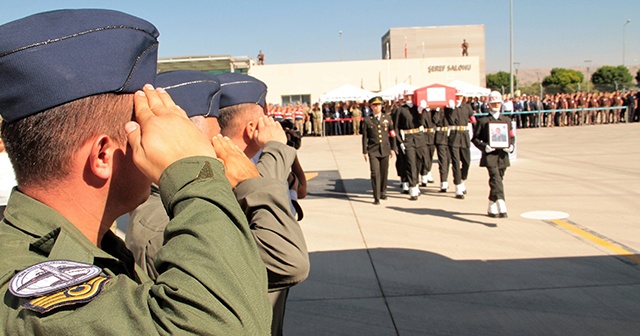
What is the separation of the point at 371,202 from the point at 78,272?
951cm

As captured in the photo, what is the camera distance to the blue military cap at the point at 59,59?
3.71ft

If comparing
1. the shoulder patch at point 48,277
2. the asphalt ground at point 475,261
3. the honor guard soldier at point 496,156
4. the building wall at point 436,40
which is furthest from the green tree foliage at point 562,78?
the shoulder patch at point 48,277

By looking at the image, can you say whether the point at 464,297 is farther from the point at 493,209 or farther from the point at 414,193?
the point at 414,193

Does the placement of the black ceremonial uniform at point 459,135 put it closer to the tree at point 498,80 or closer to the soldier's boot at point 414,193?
the soldier's boot at point 414,193

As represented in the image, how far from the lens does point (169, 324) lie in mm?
957

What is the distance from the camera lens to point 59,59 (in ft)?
3.75

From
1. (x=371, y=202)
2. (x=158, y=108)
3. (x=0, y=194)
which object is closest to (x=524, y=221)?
(x=371, y=202)

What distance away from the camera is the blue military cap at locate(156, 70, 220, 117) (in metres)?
2.32

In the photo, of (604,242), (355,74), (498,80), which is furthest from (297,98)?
(498,80)

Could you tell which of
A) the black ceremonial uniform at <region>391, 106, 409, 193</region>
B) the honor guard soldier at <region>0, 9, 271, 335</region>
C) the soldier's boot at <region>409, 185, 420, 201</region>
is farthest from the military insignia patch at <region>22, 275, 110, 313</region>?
the black ceremonial uniform at <region>391, 106, 409, 193</region>

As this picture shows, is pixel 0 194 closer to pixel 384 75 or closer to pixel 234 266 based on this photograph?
pixel 234 266

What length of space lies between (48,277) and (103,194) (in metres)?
0.33

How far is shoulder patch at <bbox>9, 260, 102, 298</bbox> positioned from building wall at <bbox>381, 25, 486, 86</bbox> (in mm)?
66563

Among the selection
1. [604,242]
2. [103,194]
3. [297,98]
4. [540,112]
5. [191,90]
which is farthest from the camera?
→ [297,98]
